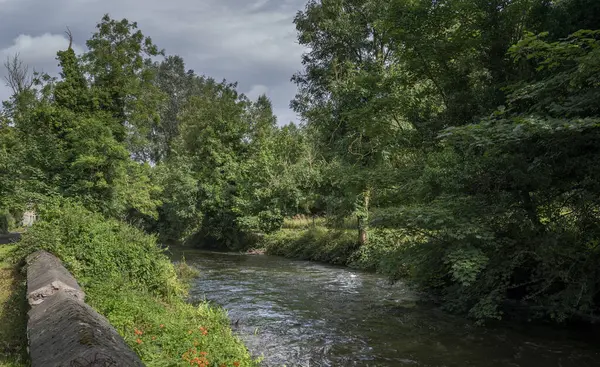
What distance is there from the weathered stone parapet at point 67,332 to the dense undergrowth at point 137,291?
1.73 ft

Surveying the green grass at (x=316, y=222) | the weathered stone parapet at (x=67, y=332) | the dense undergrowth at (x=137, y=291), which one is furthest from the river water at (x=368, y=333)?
the green grass at (x=316, y=222)

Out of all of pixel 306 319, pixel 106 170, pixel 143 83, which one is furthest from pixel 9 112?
pixel 306 319

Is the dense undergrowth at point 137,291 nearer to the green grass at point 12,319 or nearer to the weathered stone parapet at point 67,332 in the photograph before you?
the weathered stone parapet at point 67,332

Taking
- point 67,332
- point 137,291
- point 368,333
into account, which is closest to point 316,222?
point 368,333

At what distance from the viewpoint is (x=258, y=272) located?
17.0 m

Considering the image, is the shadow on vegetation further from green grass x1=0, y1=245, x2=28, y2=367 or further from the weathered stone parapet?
the weathered stone parapet

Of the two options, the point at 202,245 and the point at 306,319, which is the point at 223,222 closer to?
the point at 202,245

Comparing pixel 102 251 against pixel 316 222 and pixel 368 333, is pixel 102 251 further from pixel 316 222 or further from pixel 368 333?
pixel 316 222

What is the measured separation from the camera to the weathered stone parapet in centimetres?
360

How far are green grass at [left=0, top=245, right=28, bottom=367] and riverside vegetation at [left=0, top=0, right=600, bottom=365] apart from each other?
96 centimetres

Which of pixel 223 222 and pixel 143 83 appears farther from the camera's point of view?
pixel 223 222

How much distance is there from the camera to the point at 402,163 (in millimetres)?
16250

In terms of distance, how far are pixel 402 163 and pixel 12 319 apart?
13202 mm

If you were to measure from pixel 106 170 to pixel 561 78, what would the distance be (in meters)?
16.6
